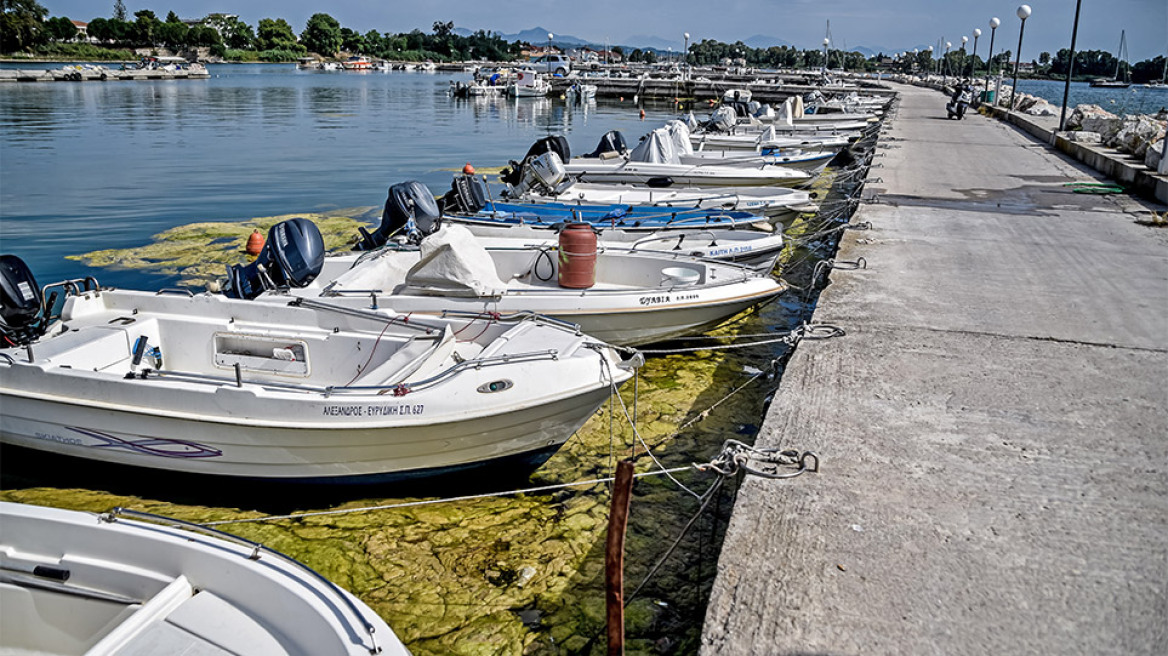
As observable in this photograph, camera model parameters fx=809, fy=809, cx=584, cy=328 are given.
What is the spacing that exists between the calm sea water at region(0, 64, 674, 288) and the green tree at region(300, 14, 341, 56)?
343ft

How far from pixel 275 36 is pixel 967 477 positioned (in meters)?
183

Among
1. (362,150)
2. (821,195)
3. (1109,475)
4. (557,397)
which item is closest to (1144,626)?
(1109,475)

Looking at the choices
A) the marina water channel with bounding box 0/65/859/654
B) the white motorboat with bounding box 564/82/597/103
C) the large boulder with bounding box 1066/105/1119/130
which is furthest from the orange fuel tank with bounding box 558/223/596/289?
the white motorboat with bounding box 564/82/597/103

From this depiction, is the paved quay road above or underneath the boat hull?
above

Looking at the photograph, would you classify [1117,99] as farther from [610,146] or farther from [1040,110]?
[610,146]

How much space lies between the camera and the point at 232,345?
6.72m

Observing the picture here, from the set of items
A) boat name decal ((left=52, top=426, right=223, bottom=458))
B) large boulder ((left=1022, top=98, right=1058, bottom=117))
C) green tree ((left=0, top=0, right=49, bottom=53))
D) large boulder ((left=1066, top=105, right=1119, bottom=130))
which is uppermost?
green tree ((left=0, top=0, right=49, bottom=53))

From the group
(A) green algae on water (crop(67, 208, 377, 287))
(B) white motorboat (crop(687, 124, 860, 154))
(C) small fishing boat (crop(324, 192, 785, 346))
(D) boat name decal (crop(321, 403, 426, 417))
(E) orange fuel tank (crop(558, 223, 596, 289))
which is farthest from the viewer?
(B) white motorboat (crop(687, 124, 860, 154))

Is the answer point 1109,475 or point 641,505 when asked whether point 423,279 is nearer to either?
point 641,505

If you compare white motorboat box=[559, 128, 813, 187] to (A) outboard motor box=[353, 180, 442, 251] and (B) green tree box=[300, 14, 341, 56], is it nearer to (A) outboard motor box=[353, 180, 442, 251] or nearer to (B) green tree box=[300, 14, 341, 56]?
(A) outboard motor box=[353, 180, 442, 251]

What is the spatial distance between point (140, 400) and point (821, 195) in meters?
17.0

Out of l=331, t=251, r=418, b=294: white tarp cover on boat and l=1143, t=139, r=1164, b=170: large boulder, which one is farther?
l=1143, t=139, r=1164, b=170: large boulder

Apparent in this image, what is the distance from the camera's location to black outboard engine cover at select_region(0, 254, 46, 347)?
21.2ft

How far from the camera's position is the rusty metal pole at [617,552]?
335 centimetres
